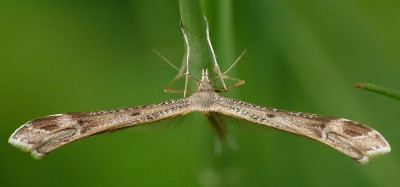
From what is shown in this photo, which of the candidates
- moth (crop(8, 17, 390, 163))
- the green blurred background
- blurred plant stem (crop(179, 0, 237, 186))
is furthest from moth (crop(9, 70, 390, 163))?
the green blurred background

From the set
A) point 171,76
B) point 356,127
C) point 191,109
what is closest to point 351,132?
point 356,127

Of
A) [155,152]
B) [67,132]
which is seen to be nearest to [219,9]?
[67,132]

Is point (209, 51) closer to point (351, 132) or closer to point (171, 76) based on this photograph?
point (351, 132)

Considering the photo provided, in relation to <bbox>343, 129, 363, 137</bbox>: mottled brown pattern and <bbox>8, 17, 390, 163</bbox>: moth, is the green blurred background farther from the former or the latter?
<bbox>343, 129, 363, 137</bbox>: mottled brown pattern

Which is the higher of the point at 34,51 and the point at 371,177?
the point at 34,51

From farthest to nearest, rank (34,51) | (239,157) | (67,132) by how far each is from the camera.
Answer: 1. (34,51)
2. (239,157)
3. (67,132)

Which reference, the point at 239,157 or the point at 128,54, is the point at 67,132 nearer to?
the point at 239,157

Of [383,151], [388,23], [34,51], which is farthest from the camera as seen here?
[34,51]
